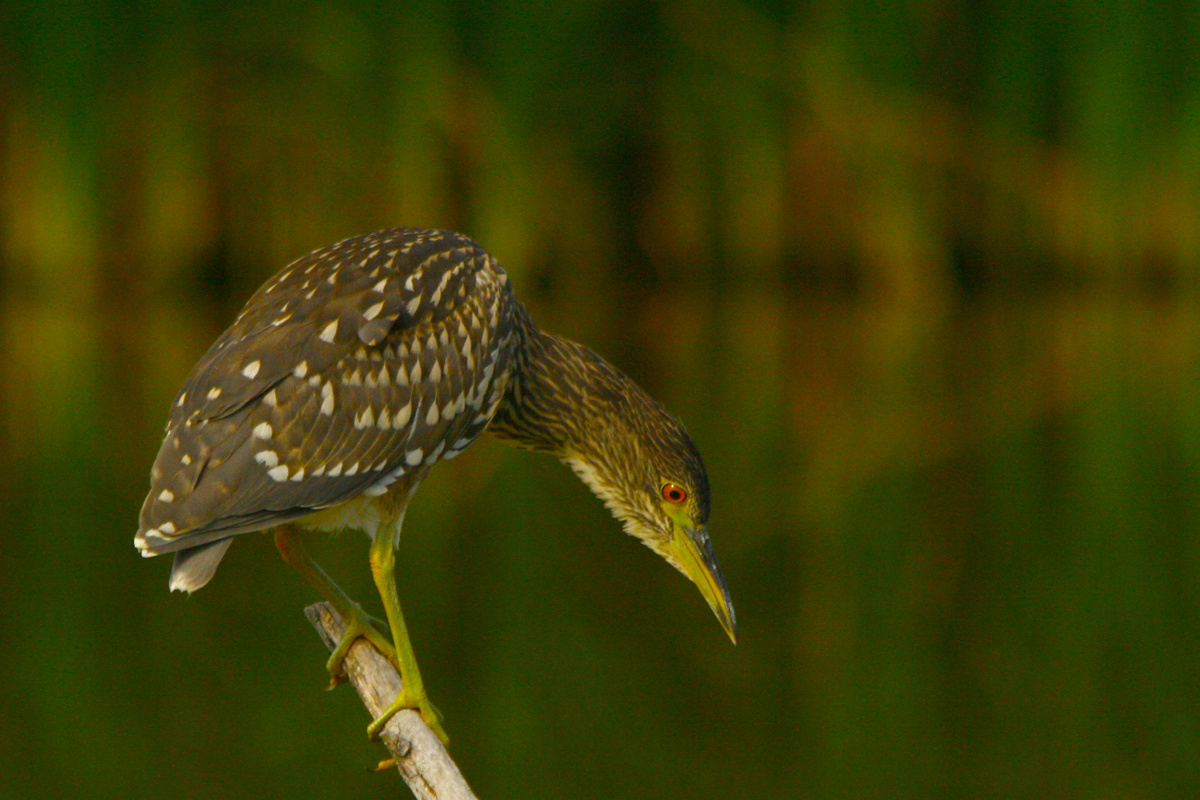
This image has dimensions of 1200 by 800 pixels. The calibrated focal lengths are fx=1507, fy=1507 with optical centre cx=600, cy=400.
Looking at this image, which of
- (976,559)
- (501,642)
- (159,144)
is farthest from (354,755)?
(159,144)

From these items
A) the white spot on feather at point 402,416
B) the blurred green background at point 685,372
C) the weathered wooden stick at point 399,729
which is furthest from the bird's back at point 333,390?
the blurred green background at point 685,372

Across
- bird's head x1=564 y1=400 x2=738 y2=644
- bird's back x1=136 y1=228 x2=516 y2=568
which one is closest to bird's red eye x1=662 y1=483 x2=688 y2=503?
bird's head x1=564 y1=400 x2=738 y2=644

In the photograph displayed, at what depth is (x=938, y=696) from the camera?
7.64 m

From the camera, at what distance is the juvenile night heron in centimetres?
328

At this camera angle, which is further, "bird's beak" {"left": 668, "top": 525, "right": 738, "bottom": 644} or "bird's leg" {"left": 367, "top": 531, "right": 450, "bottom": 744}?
"bird's beak" {"left": 668, "top": 525, "right": 738, "bottom": 644}

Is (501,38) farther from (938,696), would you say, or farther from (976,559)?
(938,696)

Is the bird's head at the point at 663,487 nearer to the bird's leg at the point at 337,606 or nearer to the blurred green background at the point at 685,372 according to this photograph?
the bird's leg at the point at 337,606

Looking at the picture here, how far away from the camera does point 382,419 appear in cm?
355

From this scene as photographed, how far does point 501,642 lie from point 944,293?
13709 millimetres

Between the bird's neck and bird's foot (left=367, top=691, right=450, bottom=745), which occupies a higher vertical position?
the bird's neck

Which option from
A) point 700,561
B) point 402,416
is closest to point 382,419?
point 402,416

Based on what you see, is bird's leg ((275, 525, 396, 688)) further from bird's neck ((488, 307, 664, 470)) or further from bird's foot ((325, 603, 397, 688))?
bird's neck ((488, 307, 664, 470))

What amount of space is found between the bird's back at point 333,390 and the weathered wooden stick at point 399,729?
1.48ft

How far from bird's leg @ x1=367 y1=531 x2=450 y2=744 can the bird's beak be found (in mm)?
856
